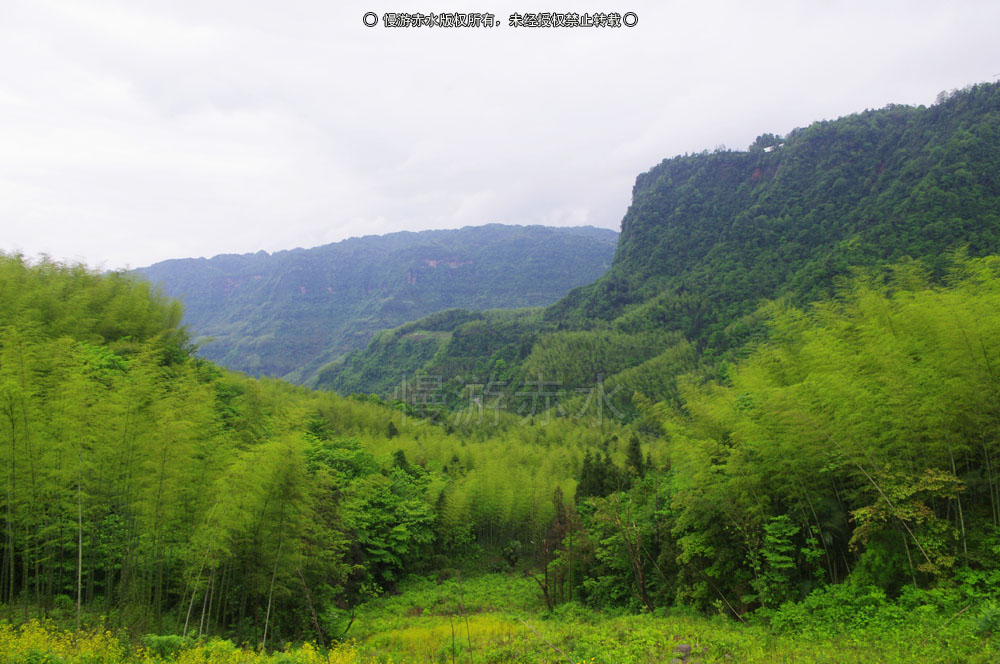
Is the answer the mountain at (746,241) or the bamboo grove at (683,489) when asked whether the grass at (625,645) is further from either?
the mountain at (746,241)

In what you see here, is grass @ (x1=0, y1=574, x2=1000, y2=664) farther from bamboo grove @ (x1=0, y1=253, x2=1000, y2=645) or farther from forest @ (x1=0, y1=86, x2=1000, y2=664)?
bamboo grove @ (x1=0, y1=253, x2=1000, y2=645)

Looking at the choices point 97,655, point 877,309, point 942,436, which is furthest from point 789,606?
point 97,655

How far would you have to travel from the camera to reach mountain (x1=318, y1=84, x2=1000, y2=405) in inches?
1927

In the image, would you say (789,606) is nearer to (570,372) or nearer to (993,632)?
(993,632)

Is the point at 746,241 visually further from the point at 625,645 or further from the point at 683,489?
the point at 625,645

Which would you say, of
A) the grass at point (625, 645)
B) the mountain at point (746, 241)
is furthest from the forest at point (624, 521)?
the mountain at point (746, 241)

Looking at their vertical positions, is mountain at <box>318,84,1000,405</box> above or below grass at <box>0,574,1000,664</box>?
above

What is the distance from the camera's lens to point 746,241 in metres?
77.6

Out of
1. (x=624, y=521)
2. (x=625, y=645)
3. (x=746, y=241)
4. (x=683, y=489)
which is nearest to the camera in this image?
(x=625, y=645)

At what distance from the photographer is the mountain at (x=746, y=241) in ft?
161

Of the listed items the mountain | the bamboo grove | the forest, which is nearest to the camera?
the forest

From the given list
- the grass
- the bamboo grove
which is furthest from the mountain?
the grass

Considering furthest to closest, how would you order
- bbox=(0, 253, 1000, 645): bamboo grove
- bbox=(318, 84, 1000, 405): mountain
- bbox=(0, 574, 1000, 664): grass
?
bbox=(318, 84, 1000, 405): mountain, bbox=(0, 253, 1000, 645): bamboo grove, bbox=(0, 574, 1000, 664): grass

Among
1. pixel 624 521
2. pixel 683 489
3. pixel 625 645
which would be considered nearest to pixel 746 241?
pixel 624 521
